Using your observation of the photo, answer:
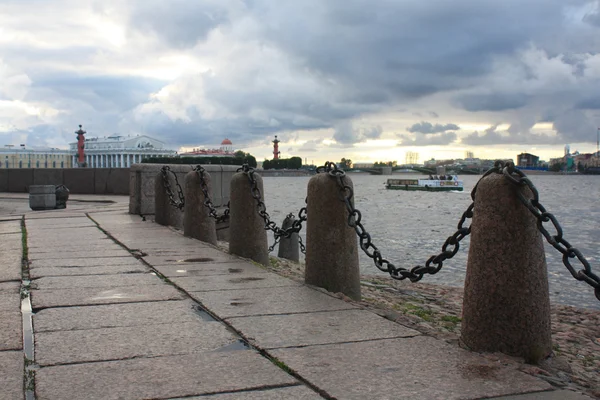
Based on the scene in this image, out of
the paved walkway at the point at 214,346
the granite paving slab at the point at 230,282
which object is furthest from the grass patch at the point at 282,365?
the granite paving slab at the point at 230,282

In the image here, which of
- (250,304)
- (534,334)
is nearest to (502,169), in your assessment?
(534,334)

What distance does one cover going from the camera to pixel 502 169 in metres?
3.36

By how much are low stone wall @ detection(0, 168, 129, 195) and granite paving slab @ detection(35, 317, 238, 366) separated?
55.9 feet

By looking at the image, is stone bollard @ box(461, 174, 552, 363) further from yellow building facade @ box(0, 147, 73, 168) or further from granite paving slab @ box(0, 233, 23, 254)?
yellow building facade @ box(0, 147, 73, 168)

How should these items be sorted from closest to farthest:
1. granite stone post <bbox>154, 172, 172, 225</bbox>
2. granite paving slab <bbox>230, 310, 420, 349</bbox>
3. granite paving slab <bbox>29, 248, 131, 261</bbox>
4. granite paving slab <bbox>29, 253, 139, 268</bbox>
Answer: granite paving slab <bbox>230, 310, 420, 349</bbox> → granite paving slab <bbox>29, 253, 139, 268</bbox> → granite paving slab <bbox>29, 248, 131, 261</bbox> → granite stone post <bbox>154, 172, 172, 225</bbox>

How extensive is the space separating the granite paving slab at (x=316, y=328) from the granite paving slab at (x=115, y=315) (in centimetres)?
44

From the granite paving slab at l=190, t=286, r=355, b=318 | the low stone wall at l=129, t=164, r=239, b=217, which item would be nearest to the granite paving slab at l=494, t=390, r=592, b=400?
the granite paving slab at l=190, t=286, r=355, b=318

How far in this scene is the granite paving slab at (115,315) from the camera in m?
3.73

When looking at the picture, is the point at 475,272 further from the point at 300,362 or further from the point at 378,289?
the point at 378,289

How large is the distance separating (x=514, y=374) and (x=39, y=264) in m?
4.57

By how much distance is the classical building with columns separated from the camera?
156125mm

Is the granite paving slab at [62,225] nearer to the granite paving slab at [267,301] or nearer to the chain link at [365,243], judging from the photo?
the granite paving slab at [267,301]

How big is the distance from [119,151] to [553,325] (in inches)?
6354

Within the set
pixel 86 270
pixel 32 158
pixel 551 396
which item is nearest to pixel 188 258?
pixel 86 270
